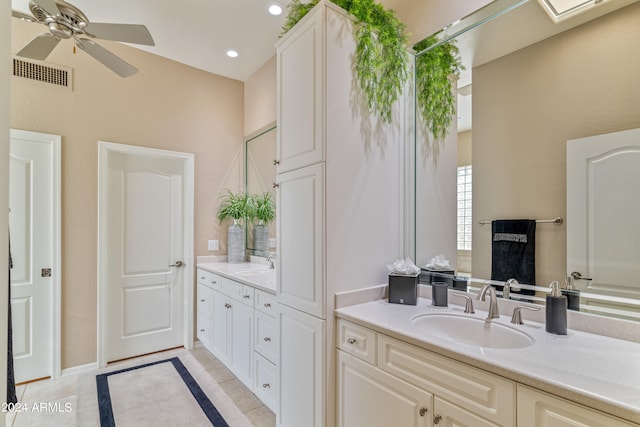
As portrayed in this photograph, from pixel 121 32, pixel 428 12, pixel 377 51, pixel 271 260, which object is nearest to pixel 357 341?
pixel 377 51

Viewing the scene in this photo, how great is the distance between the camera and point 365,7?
1.85m

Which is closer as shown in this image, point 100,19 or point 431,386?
point 431,386

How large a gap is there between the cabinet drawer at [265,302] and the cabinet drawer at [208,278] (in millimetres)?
851

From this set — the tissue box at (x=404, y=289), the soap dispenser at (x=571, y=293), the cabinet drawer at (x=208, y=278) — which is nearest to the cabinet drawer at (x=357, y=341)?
the tissue box at (x=404, y=289)

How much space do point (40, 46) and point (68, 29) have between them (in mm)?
281

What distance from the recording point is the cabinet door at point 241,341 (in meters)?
2.54

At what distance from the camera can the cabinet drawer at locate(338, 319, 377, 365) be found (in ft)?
5.00

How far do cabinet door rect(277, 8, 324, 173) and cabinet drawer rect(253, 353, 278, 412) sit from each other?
140 cm

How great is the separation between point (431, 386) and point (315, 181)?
110 cm

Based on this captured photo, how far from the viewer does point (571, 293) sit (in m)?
1.42

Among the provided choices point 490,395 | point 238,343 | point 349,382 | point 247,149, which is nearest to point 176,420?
point 238,343

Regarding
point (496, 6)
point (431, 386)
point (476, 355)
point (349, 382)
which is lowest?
point (349, 382)

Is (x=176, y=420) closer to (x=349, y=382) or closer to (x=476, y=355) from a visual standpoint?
(x=349, y=382)

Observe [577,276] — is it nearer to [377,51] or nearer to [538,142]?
[538,142]
